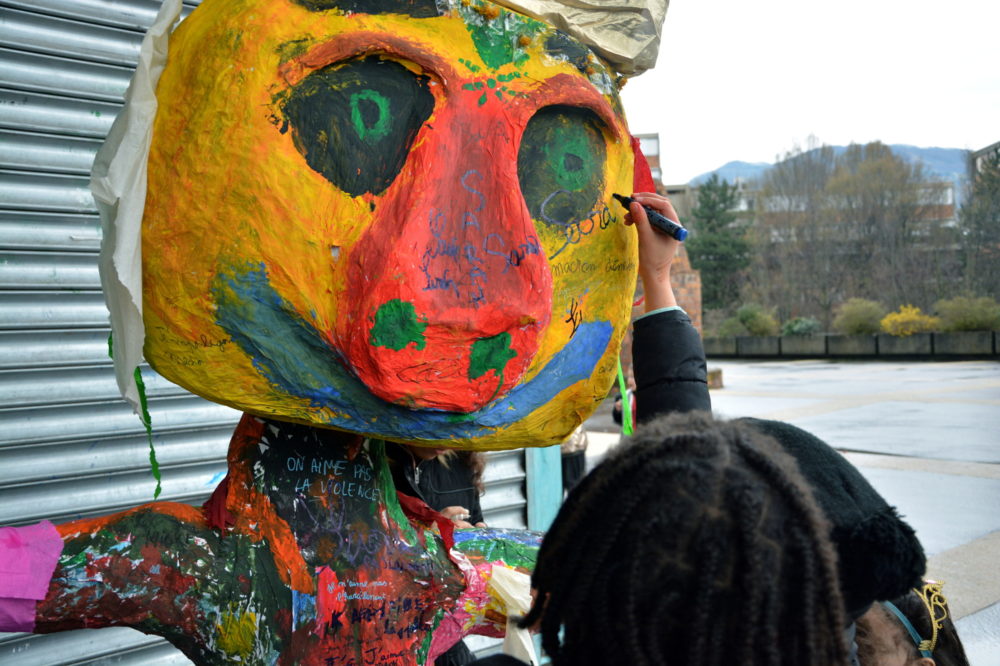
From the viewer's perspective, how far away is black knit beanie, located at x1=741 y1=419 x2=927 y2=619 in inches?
35.0

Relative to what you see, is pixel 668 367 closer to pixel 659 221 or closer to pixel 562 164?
pixel 659 221

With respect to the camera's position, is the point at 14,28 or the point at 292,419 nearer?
the point at 292,419

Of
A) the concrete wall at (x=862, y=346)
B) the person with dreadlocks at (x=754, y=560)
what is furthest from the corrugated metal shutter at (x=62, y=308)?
the concrete wall at (x=862, y=346)

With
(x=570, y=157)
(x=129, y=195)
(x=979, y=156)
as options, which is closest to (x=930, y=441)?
(x=570, y=157)

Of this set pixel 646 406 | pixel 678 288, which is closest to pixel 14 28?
pixel 646 406

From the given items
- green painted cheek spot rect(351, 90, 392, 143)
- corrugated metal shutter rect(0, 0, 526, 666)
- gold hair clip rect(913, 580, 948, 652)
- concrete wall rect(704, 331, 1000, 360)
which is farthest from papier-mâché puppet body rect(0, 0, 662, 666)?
concrete wall rect(704, 331, 1000, 360)

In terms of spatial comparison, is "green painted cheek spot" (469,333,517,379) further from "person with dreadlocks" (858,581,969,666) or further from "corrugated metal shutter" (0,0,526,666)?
"corrugated metal shutter" (0,0,526,666)

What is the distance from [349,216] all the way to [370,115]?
0.53 ft

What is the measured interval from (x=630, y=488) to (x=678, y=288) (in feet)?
39.4

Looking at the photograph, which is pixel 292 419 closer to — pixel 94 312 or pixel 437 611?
pixel 437 611

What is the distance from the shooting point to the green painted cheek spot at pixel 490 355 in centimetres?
128

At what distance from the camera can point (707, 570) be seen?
0.77 m

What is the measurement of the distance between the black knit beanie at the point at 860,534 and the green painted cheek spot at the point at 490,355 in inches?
18.5

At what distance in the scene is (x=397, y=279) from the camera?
122 centimetres
